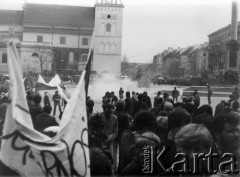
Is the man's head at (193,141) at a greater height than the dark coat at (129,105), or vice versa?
the man's head at (193,141)

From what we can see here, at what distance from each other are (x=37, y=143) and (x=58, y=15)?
78.7 metres

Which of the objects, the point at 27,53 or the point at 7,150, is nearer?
the point at 7,150

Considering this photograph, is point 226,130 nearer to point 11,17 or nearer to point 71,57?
point 71,57

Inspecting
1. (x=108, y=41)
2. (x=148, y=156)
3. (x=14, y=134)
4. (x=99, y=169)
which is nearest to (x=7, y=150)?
(x=14, y=134)

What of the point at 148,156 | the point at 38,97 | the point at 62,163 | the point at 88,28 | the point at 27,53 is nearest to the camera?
the point at 62,163

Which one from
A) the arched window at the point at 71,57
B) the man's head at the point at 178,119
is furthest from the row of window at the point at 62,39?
the man's head at the point at 178,119

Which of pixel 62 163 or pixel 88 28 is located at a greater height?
pixel 88 28

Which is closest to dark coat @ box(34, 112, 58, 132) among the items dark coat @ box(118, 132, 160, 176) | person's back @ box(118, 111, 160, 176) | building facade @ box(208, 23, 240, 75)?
person's back @ box(118, 111, 160, 176)

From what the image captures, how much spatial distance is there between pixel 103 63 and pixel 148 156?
228 feet

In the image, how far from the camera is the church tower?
7356 cm

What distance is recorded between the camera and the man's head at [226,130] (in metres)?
4.81

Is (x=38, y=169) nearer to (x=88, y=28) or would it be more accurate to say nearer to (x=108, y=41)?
(x=108, y=41)

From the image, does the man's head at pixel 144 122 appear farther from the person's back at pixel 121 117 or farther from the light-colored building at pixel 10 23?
the light-colored building at pixel 10 23

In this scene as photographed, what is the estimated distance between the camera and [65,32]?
79125 millimetres
